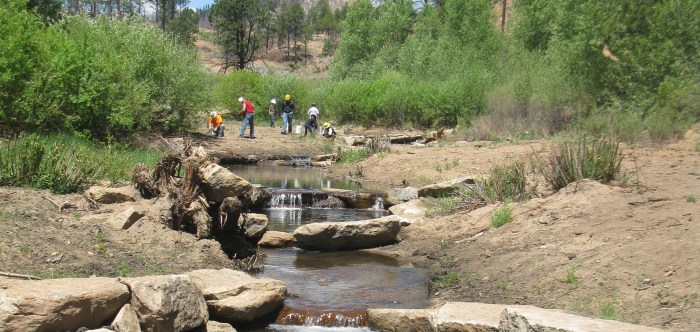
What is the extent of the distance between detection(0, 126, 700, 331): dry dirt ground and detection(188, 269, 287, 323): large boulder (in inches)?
31.8

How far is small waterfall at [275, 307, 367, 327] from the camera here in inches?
311

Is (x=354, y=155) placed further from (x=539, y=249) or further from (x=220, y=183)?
(x=539, y=249)

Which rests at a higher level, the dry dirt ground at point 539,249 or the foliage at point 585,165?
the foliage at point 585,165

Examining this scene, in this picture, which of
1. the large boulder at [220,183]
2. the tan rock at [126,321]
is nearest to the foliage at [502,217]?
the large boulder at [220,183]

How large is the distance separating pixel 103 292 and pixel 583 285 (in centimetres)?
521

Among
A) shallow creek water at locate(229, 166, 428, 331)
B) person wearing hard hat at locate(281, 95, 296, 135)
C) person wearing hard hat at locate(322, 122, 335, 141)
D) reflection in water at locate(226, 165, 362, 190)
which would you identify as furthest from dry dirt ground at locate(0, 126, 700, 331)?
person wearing hard hat at locate(281, 95, 296, 135)

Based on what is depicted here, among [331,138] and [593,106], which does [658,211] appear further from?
[331,138]

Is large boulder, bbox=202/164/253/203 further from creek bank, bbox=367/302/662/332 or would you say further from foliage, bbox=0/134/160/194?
creek bank, bbox=367/302/662/332

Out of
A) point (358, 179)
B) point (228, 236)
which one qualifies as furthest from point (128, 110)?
point (228, 236)

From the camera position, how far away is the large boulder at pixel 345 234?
11.5m

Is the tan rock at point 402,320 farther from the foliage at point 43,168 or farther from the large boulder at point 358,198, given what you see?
the large boulder at point 358,198

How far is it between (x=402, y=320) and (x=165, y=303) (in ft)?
8.48

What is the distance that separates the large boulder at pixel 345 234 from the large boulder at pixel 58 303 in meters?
5.16

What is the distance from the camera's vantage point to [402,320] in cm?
740
